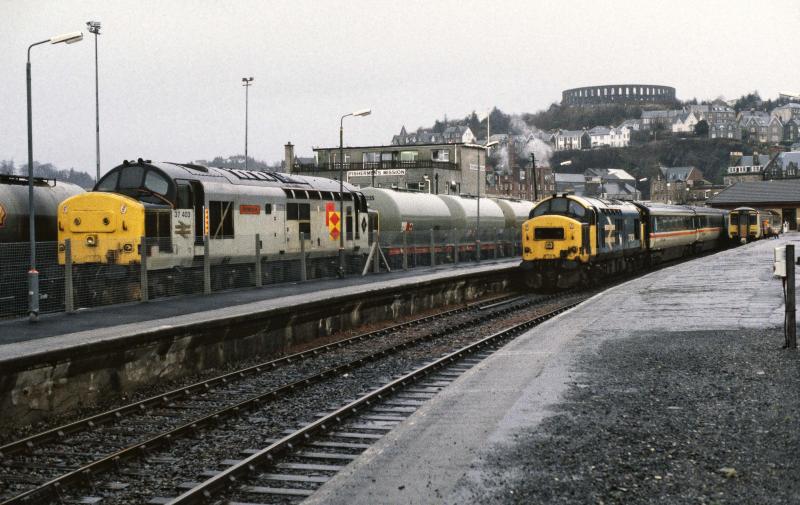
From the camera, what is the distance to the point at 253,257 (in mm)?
28625

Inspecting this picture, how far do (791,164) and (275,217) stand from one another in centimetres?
16044

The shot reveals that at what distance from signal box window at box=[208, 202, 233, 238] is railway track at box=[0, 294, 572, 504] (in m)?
8.61

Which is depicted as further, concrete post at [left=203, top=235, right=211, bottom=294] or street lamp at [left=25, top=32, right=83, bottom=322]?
concrete post at [left=203, top=235, right=211, bottom=294]

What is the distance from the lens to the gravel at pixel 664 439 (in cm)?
796

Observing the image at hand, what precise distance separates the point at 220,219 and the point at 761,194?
118450 mm

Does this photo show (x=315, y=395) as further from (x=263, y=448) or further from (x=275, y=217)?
(x=275, y=217)

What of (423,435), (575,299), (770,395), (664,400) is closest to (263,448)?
(423,435)

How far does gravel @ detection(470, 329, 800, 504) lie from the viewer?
7.96 meters

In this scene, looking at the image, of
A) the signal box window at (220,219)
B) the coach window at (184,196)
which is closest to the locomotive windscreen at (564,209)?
the signal box window at (220,219)

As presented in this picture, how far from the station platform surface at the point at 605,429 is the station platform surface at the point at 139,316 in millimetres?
6520

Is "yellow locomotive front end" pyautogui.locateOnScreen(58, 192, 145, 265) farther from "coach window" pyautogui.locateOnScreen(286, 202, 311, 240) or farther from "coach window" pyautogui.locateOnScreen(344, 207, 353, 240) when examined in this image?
"coach window" pyautogui.locateOnScreen(344, 207, 353, 240)

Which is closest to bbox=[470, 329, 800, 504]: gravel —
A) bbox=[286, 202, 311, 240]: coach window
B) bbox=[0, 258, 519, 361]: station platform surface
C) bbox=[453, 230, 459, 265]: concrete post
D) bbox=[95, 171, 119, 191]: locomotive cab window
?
bbox=[0, 258, 519, 361]: station platform surface

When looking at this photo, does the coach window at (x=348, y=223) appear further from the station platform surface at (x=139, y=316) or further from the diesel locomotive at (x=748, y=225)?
the diesel locomotive at (x=748, y=225)

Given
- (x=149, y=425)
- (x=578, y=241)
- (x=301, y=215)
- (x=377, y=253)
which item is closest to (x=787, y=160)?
(x=578, y=241)
